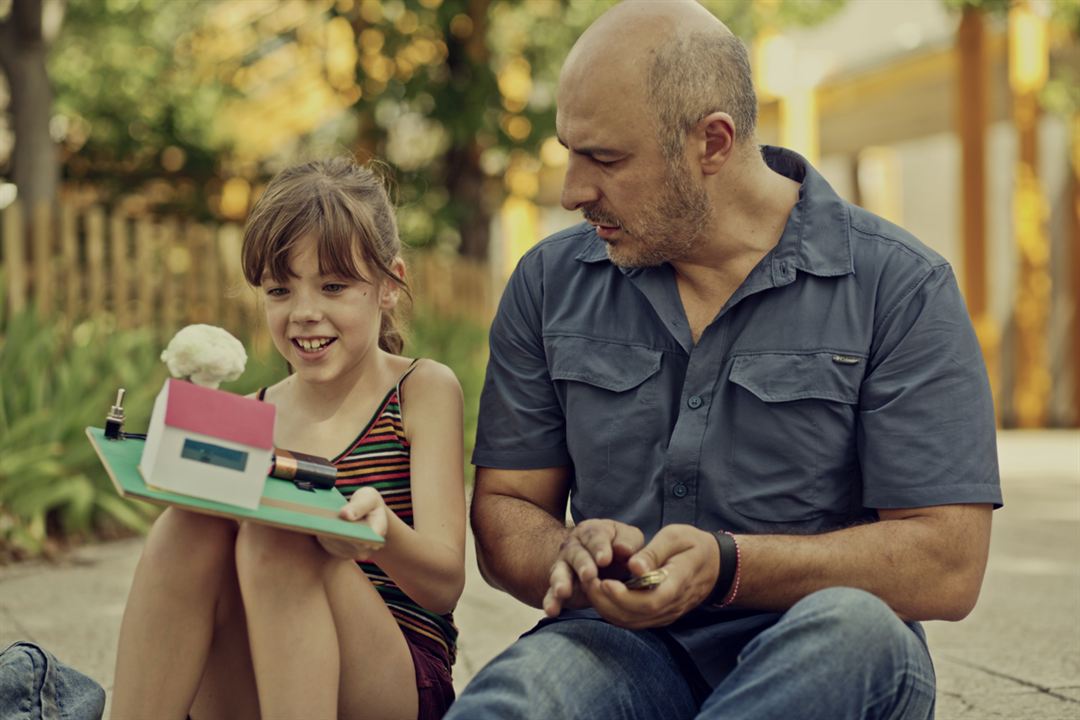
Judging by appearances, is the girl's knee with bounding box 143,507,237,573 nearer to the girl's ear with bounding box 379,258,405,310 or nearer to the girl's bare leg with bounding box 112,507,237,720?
the girl's bare leg with bounding box 112,507,237,720

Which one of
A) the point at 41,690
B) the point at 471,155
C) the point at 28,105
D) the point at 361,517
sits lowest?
the point at 41,690

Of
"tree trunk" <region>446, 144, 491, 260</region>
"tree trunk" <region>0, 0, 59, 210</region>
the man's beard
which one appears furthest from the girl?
"tree trunk" <region>446, 144, 491, 260</region>

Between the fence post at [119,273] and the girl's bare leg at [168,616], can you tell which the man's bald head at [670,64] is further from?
the fence post at [119,273]

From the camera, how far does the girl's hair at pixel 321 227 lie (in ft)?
8.30

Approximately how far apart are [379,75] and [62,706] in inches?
300

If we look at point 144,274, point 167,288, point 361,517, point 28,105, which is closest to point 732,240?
point 361,517

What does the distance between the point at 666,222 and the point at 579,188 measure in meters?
0.16

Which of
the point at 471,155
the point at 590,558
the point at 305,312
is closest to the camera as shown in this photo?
the point at 590,558

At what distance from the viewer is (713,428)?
2.31 metres

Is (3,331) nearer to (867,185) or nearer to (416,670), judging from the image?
(416,670)

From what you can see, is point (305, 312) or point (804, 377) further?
point (305, 312)

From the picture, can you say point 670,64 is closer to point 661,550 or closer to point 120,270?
point 661,550

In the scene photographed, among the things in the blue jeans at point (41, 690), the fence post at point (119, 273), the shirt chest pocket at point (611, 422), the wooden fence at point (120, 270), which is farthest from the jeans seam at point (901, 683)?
the fence post at point (119, 273)

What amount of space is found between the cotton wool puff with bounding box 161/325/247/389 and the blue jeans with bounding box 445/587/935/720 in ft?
2.09
